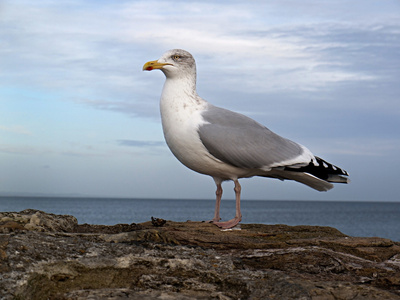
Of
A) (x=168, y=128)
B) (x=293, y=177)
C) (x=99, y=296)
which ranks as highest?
(x=168, y=128)

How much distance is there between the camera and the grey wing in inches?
297

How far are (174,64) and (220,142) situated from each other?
4.76 feet

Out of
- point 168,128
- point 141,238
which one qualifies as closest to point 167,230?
point 141,238

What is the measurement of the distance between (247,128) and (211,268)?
317 centimetres

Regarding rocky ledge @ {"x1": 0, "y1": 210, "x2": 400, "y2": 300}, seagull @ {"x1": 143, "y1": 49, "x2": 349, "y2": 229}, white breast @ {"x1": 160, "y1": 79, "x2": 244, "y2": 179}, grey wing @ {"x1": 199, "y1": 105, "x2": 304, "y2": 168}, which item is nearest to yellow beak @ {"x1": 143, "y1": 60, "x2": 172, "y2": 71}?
seagull @ {"x1": 143, "y1": 49, "x2": 349, "y2": 229}

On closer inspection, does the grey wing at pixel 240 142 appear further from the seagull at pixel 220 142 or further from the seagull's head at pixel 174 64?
the seagull's head at pixel 174 64

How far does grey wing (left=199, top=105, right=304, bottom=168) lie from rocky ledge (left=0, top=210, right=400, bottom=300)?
146 cm

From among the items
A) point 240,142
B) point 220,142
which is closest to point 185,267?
point 220,142

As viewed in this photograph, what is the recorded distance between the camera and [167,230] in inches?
257

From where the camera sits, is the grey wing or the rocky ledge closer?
the rocky ledge

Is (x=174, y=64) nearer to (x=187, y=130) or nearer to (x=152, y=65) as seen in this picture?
(x=152, y=65)

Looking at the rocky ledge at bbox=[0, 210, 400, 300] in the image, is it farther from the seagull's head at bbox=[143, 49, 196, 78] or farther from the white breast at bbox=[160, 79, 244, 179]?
the seagull's head at bbox=[143, 49, 196, 78]

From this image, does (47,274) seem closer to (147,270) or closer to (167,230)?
(147,270)

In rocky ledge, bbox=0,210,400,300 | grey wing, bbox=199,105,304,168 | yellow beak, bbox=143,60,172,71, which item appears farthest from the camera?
yellow beak, bbox=143,60,172,71
